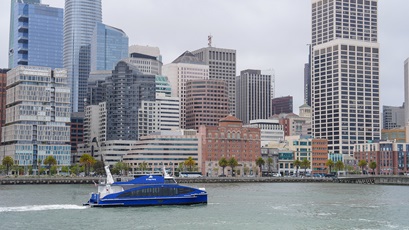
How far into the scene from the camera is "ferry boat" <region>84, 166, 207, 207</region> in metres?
124

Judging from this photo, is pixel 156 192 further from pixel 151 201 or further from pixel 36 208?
pixel 36 208

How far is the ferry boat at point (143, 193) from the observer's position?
407ft

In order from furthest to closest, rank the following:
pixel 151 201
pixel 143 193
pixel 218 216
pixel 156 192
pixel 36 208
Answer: pixel 156 192, pixel 151 201, pixel 143 193, pixel 36 208, pixel 218 216

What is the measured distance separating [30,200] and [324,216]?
67901 mm

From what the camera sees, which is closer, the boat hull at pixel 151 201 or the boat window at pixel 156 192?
the boat hull at pixel 151 201

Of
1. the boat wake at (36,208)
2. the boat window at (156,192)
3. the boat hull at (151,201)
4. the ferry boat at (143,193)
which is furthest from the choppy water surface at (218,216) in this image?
the boat window at (156,192)

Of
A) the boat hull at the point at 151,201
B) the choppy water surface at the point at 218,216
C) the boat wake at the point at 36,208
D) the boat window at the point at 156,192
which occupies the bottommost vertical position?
the choppy water surface at the point at 218,216

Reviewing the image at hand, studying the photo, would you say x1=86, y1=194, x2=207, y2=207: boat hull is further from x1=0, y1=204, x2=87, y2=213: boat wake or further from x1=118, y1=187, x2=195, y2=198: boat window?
x1=0, y1=204, x2=87, y2=213: boat wake

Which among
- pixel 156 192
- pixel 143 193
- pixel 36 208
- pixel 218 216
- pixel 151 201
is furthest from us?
pixel 156 192

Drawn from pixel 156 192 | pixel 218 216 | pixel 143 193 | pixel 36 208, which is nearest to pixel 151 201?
pixel 156 192

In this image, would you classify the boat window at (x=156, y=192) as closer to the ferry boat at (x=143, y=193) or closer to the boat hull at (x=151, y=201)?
the ferry boat at (x=143, y=193)

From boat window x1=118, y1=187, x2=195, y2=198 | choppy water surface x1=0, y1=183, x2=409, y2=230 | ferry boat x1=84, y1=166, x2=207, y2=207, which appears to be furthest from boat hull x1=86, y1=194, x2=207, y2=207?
choppy water surface x1=0, y1=183, x2=409, y2=230

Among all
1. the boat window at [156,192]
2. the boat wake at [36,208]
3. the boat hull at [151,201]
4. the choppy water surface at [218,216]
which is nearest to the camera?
the choppy water surface at [218,216]

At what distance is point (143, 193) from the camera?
414 feet
